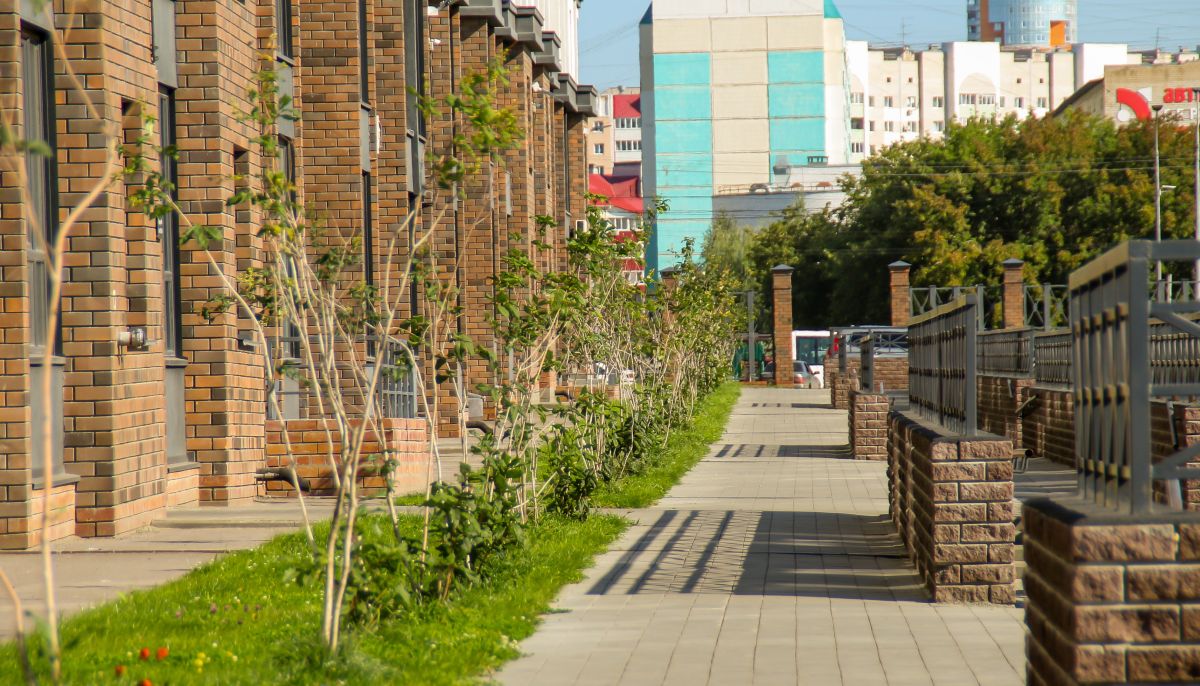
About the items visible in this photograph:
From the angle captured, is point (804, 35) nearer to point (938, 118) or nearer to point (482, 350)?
point (938, 118)

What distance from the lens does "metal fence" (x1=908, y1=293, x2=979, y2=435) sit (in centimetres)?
821

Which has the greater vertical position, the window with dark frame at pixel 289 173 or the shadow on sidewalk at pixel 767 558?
the window with dark frame at pixel 289 173

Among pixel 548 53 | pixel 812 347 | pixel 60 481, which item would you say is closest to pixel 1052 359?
pixel 60 481

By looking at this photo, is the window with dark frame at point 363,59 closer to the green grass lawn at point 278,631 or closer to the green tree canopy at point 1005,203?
the green grass lawn at point 278,631

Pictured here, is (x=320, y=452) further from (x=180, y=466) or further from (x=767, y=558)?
(x=767, y=558)

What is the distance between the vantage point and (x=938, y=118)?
143125 millimetres

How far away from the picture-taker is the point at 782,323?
5019 centimetres

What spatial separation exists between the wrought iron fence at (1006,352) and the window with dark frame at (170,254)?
13.2 m

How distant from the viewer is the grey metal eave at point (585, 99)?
41.8 meters

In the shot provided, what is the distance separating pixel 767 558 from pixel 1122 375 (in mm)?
5773

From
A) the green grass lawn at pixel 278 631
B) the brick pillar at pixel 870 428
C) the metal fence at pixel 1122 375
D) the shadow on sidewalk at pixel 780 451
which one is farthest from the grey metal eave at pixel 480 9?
the metal fence at pixel 1122 375

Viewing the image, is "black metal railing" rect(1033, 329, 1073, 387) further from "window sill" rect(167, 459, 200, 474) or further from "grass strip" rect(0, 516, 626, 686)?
"grass strip" rect(0, 516, 626, 686)

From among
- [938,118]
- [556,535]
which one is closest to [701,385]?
[556,535]

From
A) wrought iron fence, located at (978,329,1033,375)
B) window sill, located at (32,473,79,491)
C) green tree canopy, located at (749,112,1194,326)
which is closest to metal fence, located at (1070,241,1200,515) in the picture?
window sill, located at (32,473,79,491)
